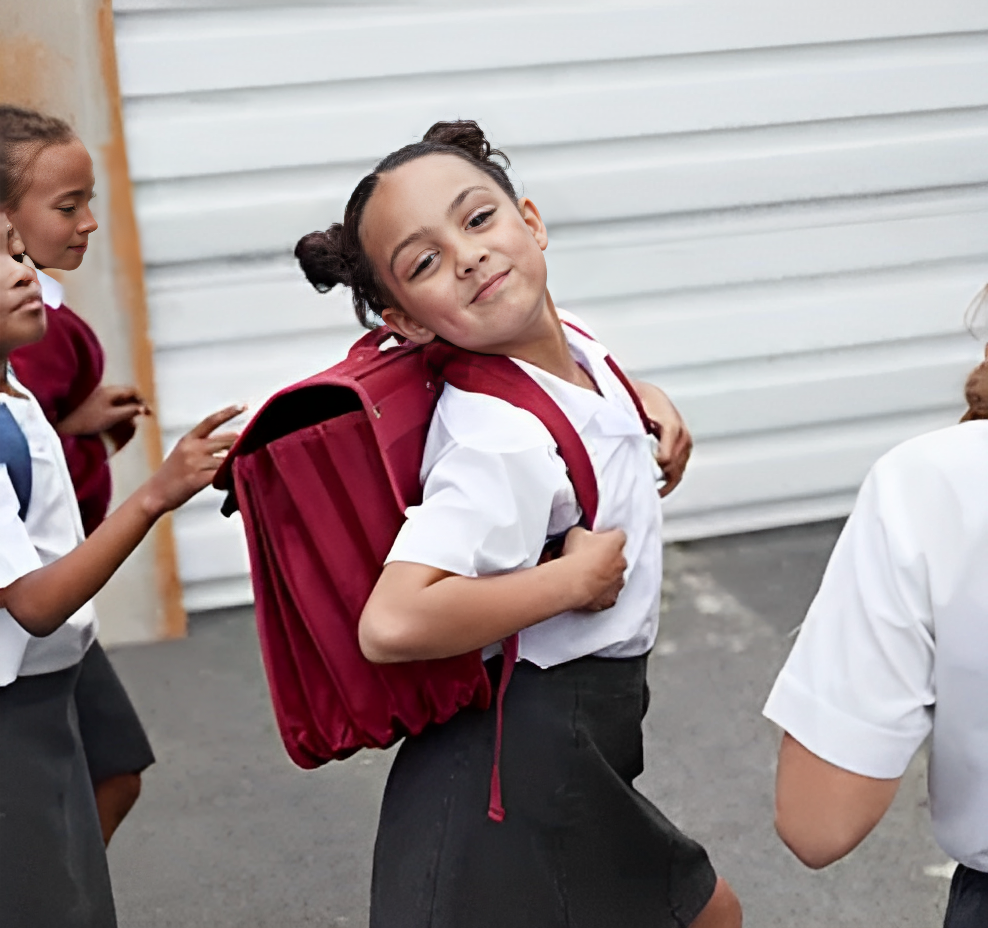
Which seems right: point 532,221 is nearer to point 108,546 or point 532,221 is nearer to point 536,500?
point 536,500

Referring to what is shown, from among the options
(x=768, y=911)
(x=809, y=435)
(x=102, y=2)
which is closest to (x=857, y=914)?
(x=768, y=911)

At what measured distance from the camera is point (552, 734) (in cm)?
176

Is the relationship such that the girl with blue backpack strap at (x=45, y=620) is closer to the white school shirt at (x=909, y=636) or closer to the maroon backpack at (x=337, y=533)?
the maroon backpack at (x=337, y=533)

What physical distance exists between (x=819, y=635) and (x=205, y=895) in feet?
6.64

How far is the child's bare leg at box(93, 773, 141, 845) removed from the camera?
2.40m

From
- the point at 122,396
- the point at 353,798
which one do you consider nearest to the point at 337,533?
the point at 122,396

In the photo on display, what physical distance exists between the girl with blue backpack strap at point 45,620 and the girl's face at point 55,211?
0.66 ft

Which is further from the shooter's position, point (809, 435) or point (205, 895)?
point (809, 435)

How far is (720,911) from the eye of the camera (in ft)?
6.56

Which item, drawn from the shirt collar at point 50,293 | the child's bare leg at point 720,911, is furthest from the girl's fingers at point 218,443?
the child's bare leg at point 720,911

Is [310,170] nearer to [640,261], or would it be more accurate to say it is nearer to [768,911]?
[640,261]

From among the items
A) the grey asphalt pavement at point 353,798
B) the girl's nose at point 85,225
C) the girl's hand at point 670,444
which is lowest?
the grey asphalt pavement at point 353,798

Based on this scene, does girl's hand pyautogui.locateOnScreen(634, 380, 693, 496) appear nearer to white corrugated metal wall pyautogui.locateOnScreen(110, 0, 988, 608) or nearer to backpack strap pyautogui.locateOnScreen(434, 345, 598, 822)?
backpack strap pyautogui.locateOnScreen(434, 345, 598, 822)

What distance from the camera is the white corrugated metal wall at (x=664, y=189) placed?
12.8ft
